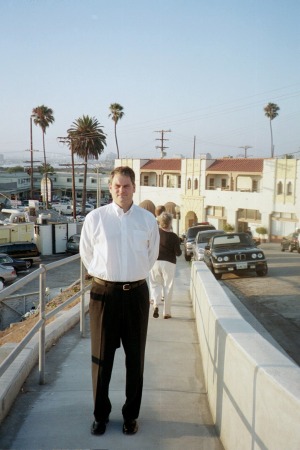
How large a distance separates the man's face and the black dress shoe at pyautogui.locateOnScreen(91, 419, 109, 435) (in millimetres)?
1502

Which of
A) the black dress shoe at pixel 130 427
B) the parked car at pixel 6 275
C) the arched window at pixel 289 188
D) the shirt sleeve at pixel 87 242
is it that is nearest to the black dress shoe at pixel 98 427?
the black dress shoe at pixel 130 427

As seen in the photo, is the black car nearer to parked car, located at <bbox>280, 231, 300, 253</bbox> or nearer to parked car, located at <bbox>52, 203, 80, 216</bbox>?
parked car, located at <bbox>280, 231, 300, 253</bbox>

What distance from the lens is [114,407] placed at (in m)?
3.94

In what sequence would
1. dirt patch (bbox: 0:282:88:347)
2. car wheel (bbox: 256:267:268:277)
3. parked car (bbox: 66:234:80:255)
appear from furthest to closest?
parked car (bbox: 66:234:80:255) → car wheel (bbox: 256:267:268:277) → dirt patch (bbox: 0:282:88:347)

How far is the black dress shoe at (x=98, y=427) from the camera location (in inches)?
137

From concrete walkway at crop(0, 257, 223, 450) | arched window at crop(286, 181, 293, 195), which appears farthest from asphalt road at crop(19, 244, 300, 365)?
arched window at crop(286, 181, 293, 195)

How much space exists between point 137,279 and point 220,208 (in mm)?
50739

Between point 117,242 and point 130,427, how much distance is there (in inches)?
51.0

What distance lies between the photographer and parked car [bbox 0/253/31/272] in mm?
30503

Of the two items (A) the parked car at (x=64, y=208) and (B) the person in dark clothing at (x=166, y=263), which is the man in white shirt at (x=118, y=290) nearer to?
(B) the person in dark clothing at (x=166, y=263)

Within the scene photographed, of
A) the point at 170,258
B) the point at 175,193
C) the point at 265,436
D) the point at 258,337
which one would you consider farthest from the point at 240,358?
the point at 175,193

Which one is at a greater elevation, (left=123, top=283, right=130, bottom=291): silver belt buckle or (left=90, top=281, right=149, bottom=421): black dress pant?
(left=123, top=283, right=130, bottom=291): silver belt buckle

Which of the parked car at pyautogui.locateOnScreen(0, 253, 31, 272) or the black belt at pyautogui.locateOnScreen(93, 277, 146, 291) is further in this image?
the parked car at pyautogui.locateOnScreen(0, 253, 31, 272)

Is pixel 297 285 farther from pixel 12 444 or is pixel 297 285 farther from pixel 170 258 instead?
pixel 12 444
